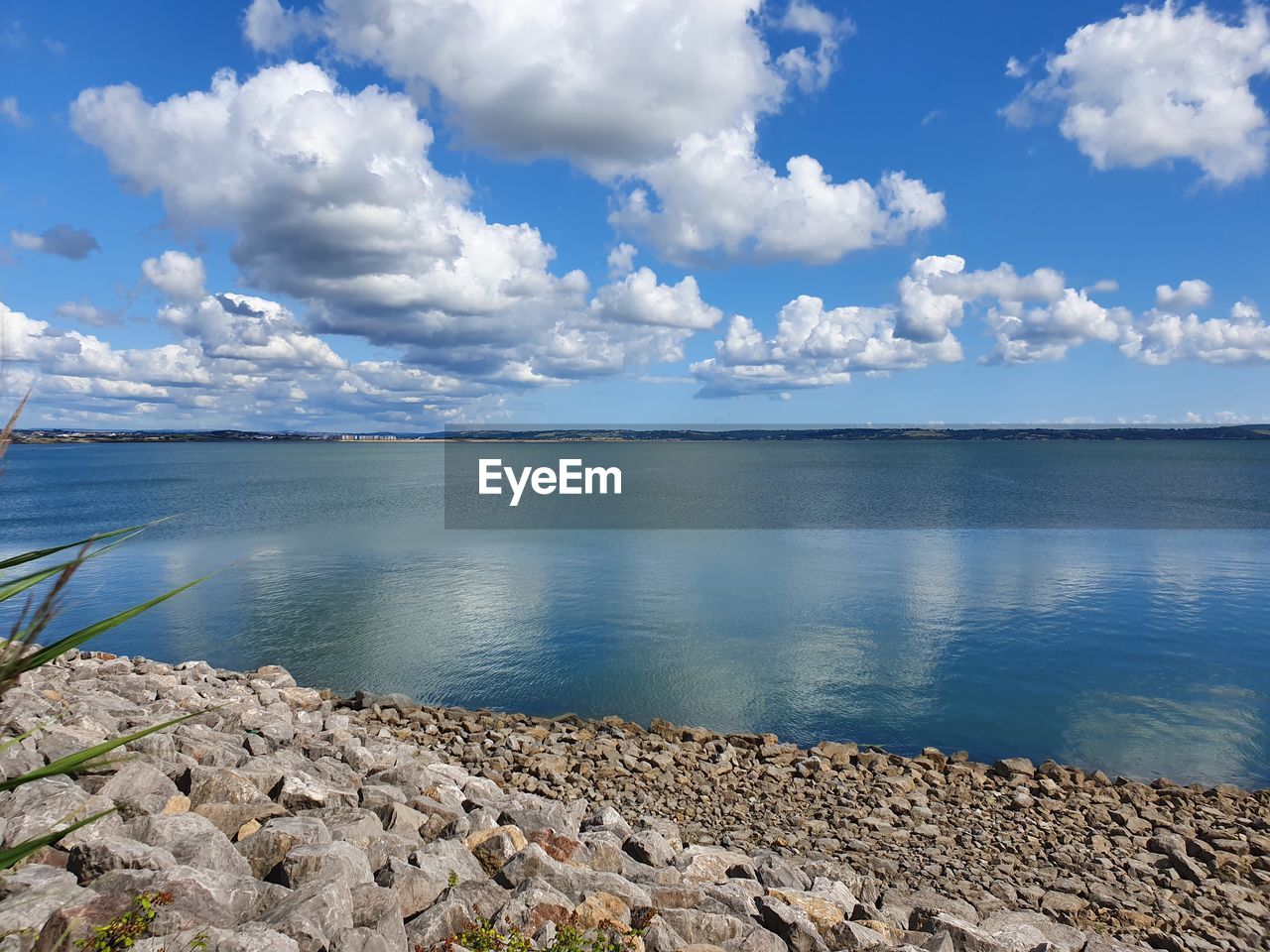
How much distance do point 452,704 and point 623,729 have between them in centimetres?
545

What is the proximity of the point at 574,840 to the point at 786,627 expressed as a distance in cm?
2043

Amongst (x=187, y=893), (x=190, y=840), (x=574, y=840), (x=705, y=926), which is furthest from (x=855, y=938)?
(x=190, y=840)

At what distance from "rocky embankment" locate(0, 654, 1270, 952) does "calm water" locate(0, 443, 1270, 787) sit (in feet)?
10.6

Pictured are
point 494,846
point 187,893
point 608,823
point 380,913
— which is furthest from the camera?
point 608,823

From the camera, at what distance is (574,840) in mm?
9734

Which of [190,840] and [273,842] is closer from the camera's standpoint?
[190,840]

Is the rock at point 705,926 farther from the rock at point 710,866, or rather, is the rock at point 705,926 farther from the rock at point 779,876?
the rock at point 779,876

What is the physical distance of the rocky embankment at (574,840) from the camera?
23.8ft

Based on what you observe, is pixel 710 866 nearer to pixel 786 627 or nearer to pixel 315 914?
pixel 315 914

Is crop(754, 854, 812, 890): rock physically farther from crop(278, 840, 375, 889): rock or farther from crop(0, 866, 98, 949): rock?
crop(0, 866, 98, 949): rock

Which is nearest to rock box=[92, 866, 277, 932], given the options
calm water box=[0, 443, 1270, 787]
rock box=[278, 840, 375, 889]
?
rock box=[278, 840, 375, 889]

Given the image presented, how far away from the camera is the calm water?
2055cm

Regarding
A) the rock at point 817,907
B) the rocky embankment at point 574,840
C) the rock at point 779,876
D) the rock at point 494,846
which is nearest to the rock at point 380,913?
the rocky embankment at point 574,840

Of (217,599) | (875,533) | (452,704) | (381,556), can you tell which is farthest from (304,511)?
(452,704)
